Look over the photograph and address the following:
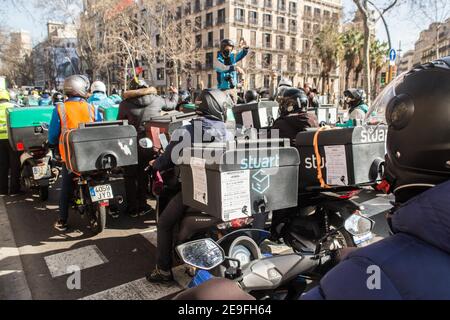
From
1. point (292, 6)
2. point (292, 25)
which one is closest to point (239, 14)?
point (292, 25)

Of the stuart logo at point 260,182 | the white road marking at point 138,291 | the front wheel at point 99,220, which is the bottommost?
the white road marking at point 138,291

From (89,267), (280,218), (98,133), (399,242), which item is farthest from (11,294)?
(399,242)

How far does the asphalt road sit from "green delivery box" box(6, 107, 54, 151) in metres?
1.11

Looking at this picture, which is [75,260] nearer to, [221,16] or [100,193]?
[100,193]

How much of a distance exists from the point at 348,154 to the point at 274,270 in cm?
167

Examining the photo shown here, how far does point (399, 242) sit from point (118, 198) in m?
4.46

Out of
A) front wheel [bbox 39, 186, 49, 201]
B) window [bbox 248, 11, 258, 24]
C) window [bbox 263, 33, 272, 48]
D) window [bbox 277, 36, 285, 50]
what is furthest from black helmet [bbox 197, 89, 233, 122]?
window [bbox 277, 36, 285, 50]

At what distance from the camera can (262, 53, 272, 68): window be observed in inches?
2309

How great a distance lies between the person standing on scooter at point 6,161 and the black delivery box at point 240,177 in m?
5.19

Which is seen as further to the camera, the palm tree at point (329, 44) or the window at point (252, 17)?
the window at point (252, 17)

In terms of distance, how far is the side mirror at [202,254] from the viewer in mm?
1667

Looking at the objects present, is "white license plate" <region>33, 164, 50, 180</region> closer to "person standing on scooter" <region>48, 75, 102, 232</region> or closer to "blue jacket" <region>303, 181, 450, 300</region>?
"person standing on scooter" <region>48, 75, 102, 232</region>

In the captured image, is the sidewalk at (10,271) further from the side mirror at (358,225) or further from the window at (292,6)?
the window at (292,6)

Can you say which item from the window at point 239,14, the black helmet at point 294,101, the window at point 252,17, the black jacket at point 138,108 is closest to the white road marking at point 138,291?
the black helmet at point 294,101
